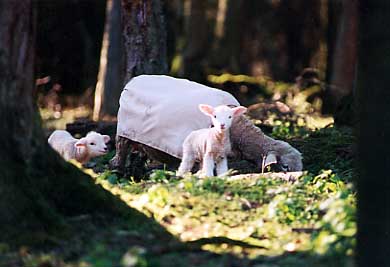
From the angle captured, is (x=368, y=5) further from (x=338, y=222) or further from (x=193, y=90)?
(x=193, y=90)

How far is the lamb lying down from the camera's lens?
11.8 meters

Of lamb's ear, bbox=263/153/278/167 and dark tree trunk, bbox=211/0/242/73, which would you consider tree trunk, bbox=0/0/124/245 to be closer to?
lamb's ear, bbox=263/153/278/167

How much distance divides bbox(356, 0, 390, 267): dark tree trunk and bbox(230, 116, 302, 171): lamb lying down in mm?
5201

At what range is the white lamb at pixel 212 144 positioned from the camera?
11.1m

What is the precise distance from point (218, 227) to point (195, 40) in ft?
66.1

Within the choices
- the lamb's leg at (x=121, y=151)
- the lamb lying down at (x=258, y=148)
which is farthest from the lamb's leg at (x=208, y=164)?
the lamb's leg at (x=121, y=151)

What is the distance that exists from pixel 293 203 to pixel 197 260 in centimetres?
203

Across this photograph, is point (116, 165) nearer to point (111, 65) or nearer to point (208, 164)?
point (208, 164)

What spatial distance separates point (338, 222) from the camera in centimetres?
768

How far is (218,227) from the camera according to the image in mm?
8328

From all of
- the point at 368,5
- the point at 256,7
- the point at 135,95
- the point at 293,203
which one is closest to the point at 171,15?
the point at 256,7

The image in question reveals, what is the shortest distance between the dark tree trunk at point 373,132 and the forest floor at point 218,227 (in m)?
0.50

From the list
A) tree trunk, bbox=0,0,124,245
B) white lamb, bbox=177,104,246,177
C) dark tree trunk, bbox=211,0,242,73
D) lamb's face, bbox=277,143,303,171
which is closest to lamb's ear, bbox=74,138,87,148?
white lamb, bbox=177,104,246,177

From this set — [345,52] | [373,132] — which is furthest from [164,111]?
[345,52]
